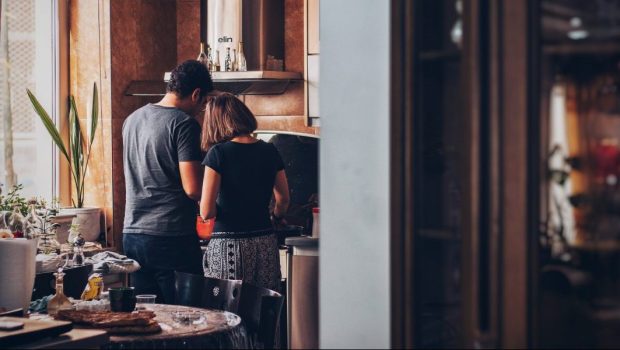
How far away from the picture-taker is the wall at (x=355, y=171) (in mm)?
2197

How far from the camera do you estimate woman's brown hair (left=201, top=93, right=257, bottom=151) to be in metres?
4.23

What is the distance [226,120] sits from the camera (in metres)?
4.25

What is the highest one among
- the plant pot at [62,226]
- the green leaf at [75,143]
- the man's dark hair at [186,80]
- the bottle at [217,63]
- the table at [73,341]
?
the bottle at [217,63]

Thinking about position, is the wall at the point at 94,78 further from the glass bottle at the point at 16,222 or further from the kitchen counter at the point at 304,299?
the kitchen counter at the point at 304,299

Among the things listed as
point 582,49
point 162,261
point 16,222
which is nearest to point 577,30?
point 582,49

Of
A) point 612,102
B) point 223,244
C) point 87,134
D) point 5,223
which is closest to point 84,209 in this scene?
point 87,134

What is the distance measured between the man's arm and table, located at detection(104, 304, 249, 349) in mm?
944

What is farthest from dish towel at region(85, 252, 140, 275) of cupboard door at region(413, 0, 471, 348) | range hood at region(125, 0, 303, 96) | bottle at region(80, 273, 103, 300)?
cupboard door at region(413, 0, 471, 348)

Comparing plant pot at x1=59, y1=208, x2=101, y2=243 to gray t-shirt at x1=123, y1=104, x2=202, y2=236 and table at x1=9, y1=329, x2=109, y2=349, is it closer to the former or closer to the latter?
gray t-shirt at x1=123, y1=104, x2=202, y2=236

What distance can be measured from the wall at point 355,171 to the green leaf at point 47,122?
3747mm

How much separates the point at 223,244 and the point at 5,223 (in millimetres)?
1035

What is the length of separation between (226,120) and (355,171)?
2.07 m

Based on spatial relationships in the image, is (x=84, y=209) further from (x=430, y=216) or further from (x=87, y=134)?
(x=430, y=216)

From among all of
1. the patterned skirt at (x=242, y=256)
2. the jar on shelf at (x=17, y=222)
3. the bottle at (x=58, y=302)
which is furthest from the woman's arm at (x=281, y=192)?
the bottle at (x=58, y=302)
